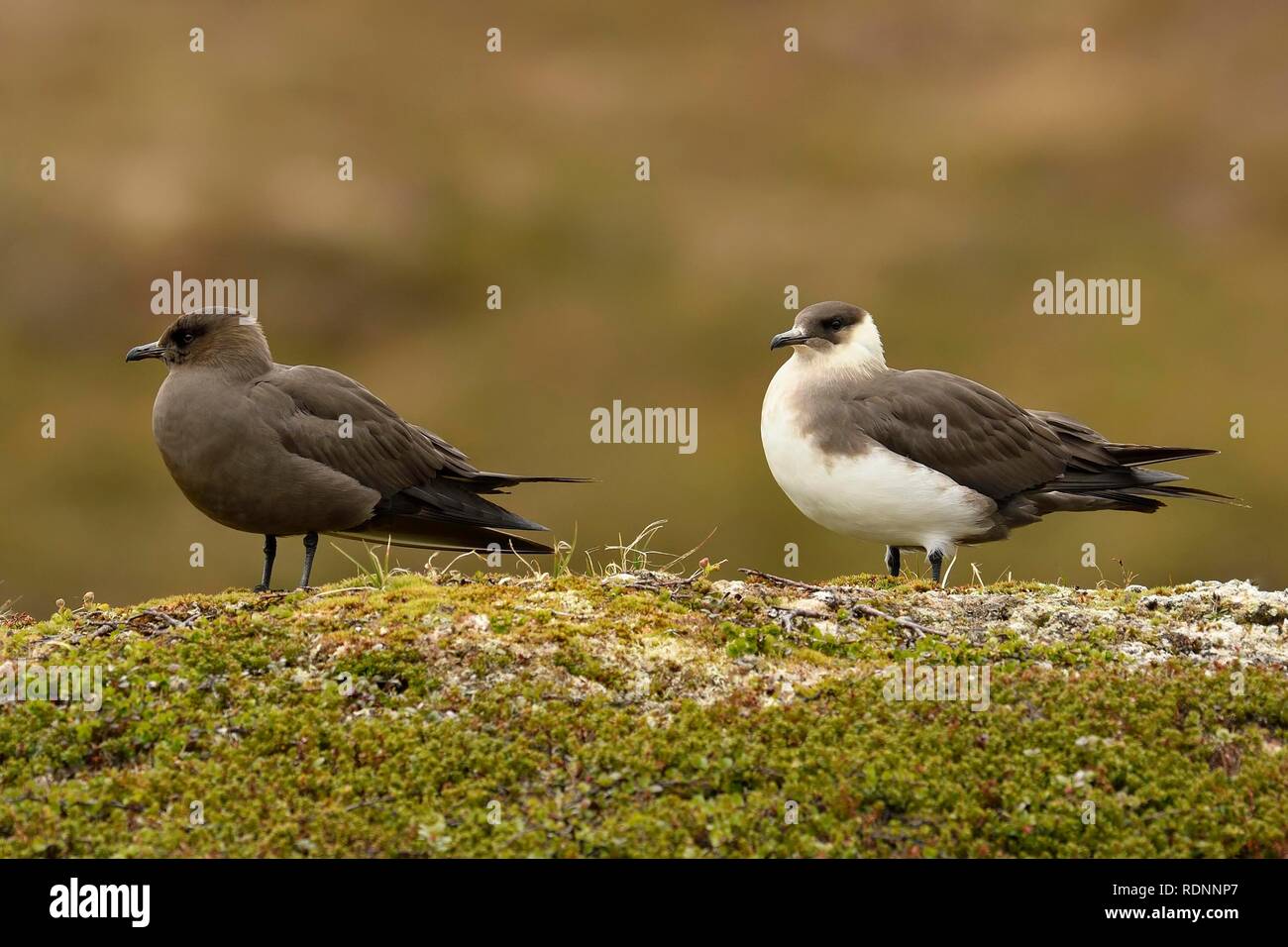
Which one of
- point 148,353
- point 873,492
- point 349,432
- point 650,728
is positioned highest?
point 148,353

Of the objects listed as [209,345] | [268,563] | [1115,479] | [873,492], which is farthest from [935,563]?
[209,345]

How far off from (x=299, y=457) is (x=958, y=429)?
413 centimetres

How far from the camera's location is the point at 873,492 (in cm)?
787

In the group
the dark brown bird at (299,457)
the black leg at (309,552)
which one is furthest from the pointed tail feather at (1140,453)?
the black leg at (309,552)

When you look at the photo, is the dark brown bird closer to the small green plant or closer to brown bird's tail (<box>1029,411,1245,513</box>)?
the small green plant

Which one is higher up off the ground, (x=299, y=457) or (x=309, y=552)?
→ (x=299, y=457)

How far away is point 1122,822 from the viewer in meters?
4.71

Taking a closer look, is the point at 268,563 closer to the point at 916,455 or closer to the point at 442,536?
A: the point at 442,536

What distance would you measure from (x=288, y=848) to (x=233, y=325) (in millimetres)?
4340

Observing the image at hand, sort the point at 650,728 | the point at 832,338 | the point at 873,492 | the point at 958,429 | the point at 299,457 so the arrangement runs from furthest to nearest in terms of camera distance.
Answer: the point at 832,338 → the point at 958,429 → the point at 873,492 → the point at 299,457 → the point at 650,728

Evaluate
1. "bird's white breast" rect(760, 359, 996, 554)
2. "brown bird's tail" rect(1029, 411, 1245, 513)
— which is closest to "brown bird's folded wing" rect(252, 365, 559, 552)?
"bird's white breast" rect(760, 359, 996, 554)

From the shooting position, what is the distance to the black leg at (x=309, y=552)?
7.74 metres
